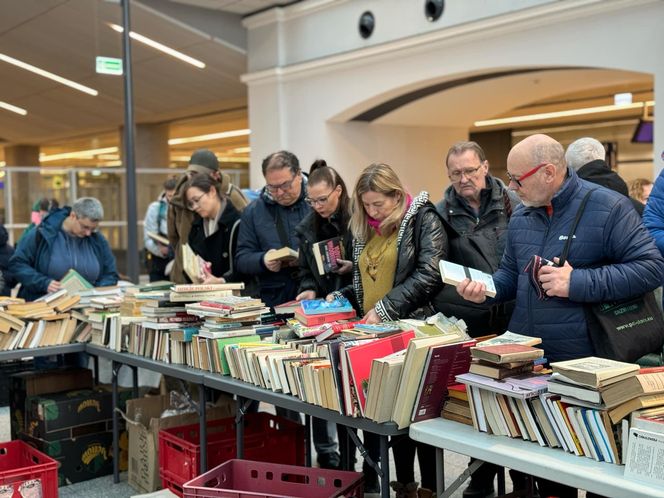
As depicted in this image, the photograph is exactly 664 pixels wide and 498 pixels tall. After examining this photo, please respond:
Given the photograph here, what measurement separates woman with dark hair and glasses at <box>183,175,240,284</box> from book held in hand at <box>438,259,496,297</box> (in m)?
1.82

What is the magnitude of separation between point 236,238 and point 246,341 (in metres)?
1.16

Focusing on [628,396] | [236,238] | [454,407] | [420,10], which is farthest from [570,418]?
[420,10]

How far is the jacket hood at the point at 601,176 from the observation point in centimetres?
316

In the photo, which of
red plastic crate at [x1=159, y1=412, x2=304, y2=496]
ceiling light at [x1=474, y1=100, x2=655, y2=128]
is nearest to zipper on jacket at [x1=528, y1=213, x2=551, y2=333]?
red plastic crate at [x1=159, y1=412, x2=304, y2=496]

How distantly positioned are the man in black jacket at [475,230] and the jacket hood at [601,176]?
0.37 m

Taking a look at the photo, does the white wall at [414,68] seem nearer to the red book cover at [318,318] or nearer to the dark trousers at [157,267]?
the dark trousers at [157,267]

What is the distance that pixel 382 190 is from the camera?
10.3ft

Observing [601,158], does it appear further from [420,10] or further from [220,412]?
[420,10]

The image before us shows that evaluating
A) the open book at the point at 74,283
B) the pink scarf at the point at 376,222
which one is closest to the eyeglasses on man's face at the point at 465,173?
the pink scarf at the point at 376,222

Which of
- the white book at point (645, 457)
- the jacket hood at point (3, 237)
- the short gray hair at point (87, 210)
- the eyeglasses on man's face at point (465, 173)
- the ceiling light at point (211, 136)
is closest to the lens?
the white book at point (645, 457)

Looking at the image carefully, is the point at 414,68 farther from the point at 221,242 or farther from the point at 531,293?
the point at 531,293

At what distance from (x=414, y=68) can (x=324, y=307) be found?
21.6 feet

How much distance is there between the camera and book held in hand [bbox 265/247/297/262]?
390 cm

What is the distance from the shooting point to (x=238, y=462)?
3123 millimetres
